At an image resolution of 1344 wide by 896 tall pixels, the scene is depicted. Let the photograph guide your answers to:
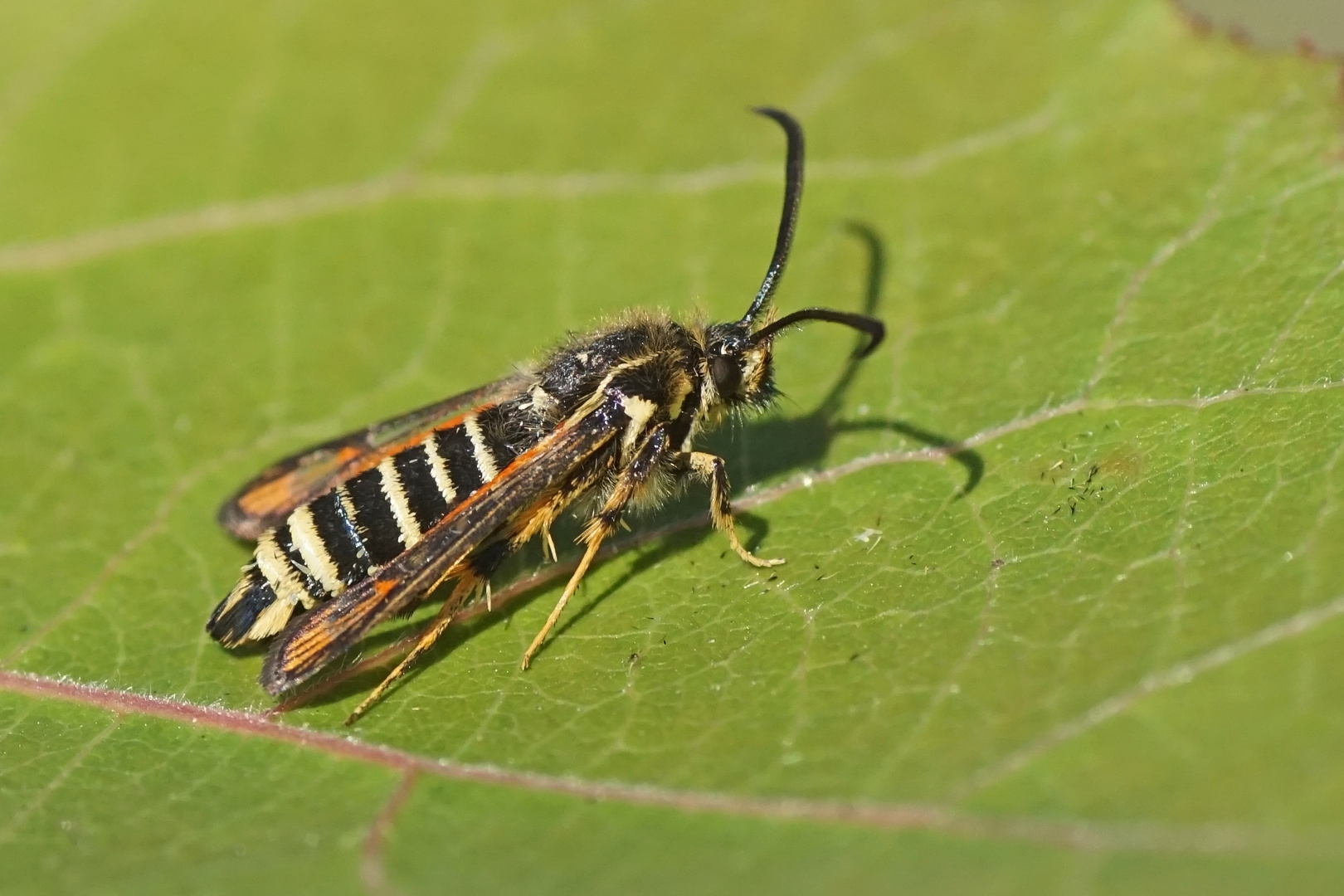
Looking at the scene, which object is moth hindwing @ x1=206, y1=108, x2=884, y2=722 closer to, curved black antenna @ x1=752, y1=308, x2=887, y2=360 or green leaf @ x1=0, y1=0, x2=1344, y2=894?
curved black antenna @ x1=752, y1=308, x2=887, y2=360

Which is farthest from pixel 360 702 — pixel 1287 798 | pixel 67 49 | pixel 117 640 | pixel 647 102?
pixel 67 49

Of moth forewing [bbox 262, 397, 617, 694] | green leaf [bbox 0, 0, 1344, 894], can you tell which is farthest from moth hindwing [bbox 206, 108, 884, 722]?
green leaf [bbox 0, 0, 1344, 894]

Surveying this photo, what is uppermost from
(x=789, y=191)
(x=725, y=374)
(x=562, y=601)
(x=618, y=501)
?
(x=789, y=191)

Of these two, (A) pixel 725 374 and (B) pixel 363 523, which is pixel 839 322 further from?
(B) pixel 363 523

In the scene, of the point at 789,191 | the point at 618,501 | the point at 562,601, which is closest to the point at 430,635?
the point at 562,601

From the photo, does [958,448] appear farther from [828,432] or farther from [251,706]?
[251,706]

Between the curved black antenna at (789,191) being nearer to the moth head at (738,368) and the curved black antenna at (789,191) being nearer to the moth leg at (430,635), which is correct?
the moth head at (738,368)

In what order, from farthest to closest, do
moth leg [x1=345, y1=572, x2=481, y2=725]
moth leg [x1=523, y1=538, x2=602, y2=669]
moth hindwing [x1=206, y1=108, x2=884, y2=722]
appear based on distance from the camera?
moth hindwing [x1=206, y1=108, x2=884, y2=722]
moth leg [x1=523, y1=538, x2=602, y2=669]
moth leg [x1=345, y1=572, x2=481, y2=725]
